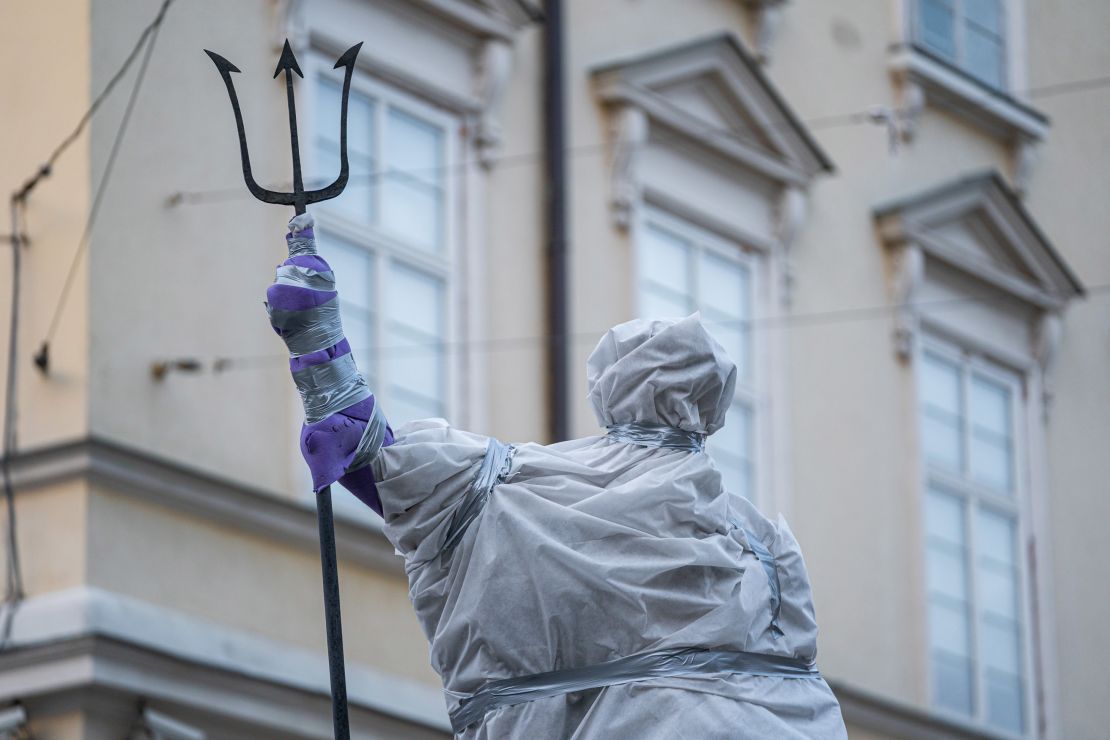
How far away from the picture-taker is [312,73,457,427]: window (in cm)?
1162

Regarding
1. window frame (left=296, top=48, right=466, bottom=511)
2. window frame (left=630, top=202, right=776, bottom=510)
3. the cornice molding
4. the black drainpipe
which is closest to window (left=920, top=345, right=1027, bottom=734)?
window frame (left=630, top=202, right=776, bottom=510)

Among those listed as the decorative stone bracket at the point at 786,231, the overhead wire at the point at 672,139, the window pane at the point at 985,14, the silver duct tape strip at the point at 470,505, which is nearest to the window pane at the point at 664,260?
the overhead wire at the point at 672,139

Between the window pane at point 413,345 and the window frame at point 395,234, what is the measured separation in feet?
0.09

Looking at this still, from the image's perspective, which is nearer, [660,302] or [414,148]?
[414,148]

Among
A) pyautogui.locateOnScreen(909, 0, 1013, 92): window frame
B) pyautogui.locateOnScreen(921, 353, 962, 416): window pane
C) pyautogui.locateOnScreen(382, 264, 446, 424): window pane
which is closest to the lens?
pyautogui.locateOnScreen(382, 264, 446, 424): window pane

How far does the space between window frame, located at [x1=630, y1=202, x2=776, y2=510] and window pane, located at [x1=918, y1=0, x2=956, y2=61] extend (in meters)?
2.34

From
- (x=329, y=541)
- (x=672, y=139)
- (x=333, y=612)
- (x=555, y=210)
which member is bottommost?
(x=333, y=612)

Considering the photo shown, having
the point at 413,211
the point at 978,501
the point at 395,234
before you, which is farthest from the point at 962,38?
the point at 395,234

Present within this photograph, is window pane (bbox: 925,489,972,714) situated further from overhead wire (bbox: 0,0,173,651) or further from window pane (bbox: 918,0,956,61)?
overhead wire (bbox: 0,0,173,651)

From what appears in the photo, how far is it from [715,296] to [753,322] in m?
0.33

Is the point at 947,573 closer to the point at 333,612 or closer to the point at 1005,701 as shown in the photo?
the point at 1005,701

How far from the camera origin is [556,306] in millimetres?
12703

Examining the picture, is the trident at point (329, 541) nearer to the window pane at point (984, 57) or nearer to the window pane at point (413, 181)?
the window pane at point (413, 181)

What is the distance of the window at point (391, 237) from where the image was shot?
38.1 feet
